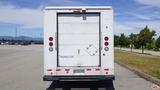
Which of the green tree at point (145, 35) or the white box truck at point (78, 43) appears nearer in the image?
the white box truck at point (78, 43)

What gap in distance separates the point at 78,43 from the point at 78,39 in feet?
0.46

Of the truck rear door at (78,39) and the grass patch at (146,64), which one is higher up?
the truck rear door at (78,39)

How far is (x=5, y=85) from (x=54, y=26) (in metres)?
3.30

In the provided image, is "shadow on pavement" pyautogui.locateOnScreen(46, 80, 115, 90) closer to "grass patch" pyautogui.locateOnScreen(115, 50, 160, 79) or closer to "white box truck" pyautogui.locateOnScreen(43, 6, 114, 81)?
"white box truck" pyautogui.locateOnScreen(43, 6, 114, 81)

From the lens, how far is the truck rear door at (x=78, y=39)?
1229cm

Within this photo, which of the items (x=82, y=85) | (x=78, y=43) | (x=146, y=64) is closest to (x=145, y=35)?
(x=146, y=64)

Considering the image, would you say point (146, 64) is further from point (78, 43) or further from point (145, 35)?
point (145, 35)

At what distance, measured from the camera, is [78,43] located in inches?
486

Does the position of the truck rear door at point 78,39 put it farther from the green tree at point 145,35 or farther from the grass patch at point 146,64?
the green tree at point 145,35

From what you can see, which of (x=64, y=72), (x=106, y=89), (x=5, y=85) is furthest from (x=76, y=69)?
(x=5, y=85)

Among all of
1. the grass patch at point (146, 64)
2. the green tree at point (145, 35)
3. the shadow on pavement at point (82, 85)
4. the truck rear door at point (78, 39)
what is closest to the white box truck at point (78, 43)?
the truck rear door at point (78, 39)

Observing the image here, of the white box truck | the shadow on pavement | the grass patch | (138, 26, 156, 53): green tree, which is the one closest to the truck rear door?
the white box truck

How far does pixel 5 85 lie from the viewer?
13633 millimetres

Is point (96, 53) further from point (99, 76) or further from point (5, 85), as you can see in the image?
point (5, 85)
